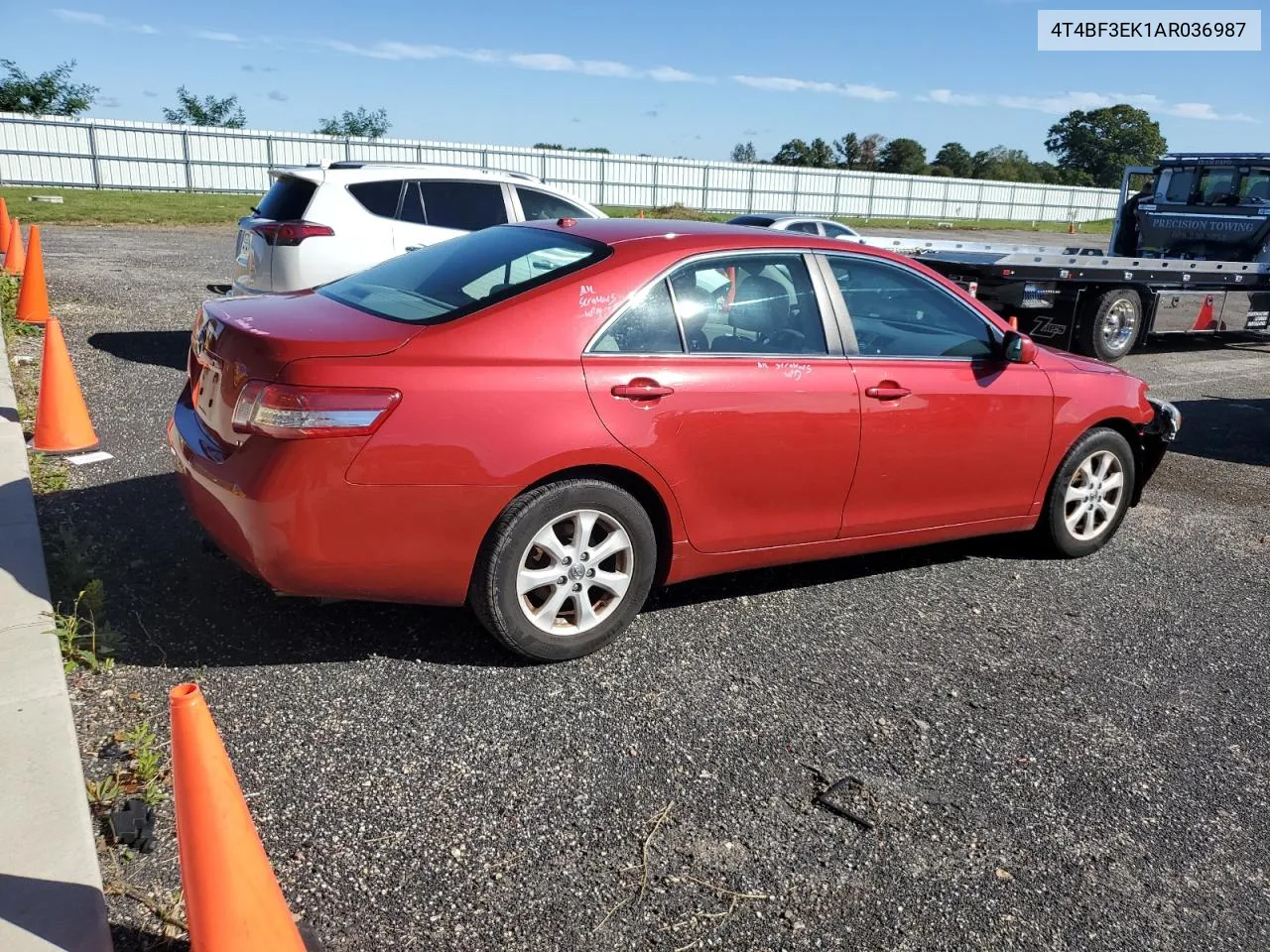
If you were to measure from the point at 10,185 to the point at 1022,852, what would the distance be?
33691 mm

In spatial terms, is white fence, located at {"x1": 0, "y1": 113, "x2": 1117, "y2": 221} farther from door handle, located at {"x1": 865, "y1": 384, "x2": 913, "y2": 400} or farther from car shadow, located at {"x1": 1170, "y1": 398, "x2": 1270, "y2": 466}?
door handle, located at {"x1": 865, "y1": 384, "x2": 913, "y2": 400}

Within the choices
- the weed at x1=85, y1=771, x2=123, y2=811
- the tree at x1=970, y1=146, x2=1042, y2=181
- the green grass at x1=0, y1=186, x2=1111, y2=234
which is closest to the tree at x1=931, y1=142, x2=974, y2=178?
the tree at x1=970, y1=146, x2=1042, y2=181

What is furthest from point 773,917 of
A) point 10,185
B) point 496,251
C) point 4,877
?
point 10,185

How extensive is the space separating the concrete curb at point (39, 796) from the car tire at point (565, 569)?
1389 millimetres

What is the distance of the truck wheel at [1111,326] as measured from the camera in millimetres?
11547

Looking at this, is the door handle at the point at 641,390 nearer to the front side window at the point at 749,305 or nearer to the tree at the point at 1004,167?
the front side window at the point at 749,305

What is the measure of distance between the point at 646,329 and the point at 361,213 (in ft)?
17.1

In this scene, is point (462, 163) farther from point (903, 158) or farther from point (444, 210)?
point (903, 158)

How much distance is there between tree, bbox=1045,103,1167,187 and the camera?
8825 cm

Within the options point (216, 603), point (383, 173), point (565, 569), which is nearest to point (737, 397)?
point (565, 569)

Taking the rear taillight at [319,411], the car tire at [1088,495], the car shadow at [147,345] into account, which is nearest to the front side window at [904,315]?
the car tire at [1088,495]

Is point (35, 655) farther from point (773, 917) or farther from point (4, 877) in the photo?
point (773, 917)

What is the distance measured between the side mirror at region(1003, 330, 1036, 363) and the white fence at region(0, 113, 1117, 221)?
23.1m

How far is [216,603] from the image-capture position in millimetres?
4191
